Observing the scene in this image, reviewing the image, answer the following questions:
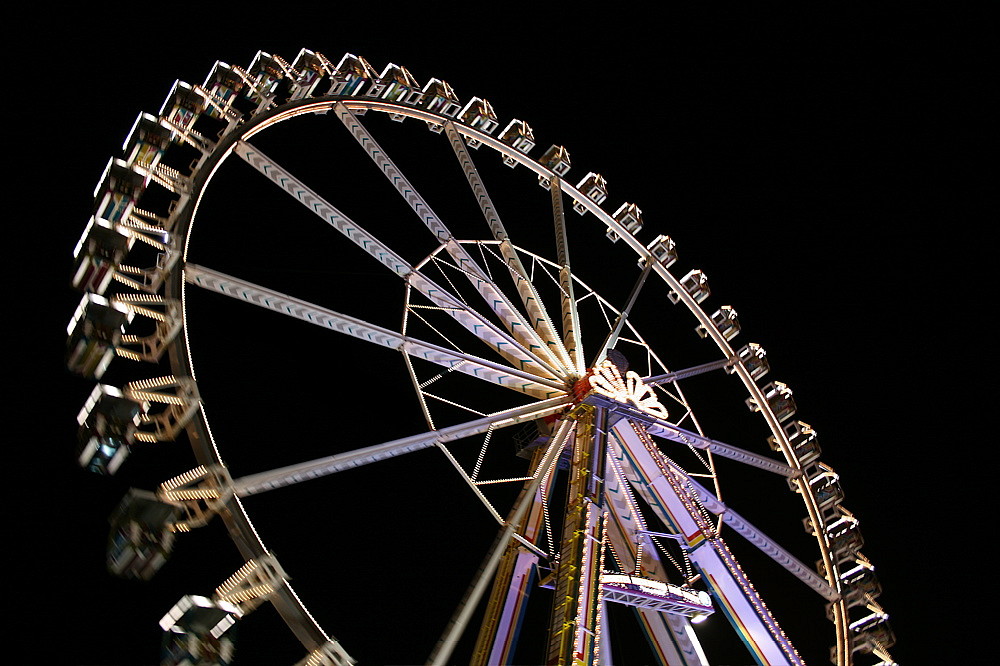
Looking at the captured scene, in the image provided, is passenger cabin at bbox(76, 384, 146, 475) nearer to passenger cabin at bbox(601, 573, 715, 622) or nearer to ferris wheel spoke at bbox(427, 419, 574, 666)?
ferris wheel spoke at bbox(427, 419, 574, 666)

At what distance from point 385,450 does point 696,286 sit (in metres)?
8.69

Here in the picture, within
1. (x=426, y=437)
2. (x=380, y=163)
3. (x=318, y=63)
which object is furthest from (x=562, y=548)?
(x=318, y=63)

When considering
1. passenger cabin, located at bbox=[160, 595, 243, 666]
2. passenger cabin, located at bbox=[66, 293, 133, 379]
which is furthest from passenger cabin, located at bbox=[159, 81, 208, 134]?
passenger cabin, located at bbox=[160, 595, 243, 666]

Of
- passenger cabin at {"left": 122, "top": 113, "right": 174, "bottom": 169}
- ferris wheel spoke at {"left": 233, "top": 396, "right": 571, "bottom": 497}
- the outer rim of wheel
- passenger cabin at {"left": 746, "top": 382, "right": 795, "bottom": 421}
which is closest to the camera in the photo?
the outer rim of wheel

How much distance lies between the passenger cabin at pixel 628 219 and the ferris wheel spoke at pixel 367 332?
15.9 ft

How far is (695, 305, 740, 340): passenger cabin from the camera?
55.3 ft

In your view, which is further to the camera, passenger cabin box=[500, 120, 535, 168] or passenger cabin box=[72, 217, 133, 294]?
passenger cabin box=[500, 120, 535, 168]

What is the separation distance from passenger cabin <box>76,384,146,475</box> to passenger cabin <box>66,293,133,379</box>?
48 cm

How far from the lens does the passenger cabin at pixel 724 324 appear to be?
16.8 m

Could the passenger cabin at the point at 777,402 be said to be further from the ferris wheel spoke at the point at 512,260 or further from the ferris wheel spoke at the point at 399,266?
the ferris wheel spoke at the point at 399,266

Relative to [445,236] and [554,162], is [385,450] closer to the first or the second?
[445,236]

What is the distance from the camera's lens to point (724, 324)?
16.9m

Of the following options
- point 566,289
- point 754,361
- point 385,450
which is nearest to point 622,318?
point 566,289

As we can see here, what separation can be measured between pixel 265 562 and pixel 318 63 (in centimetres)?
732
